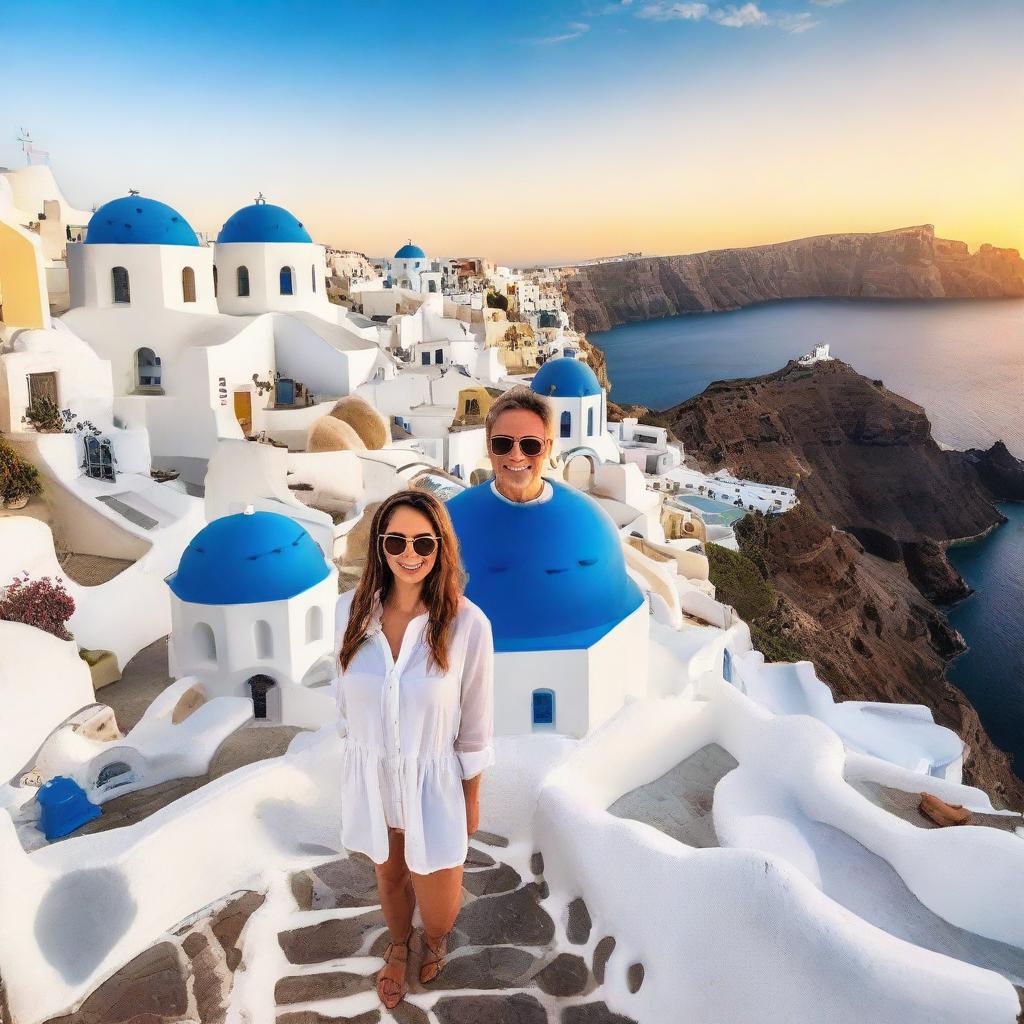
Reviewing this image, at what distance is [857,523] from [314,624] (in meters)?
57.0

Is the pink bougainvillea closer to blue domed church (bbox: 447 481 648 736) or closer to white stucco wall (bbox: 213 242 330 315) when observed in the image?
blue domed church (bbox: 447 481 648 736)

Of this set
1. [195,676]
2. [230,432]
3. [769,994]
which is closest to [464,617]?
[769,994]

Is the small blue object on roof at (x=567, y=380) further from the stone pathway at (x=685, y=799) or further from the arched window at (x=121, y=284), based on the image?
the stone pathway at (x=685, y=799)

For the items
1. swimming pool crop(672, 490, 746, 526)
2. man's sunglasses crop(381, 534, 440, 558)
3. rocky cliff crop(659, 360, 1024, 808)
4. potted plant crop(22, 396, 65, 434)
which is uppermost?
man's sunglasses crop(381, 534, 440, 558)

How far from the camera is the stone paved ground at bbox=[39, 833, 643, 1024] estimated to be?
3.49 meters

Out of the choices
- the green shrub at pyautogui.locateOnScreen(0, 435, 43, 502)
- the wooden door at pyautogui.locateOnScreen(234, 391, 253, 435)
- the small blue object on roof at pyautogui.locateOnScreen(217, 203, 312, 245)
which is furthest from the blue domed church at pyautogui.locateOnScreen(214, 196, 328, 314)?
the green shrub at pyautogui.locateOnScreen(0, 435, 43, 502)

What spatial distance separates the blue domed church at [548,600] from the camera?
25.8ft

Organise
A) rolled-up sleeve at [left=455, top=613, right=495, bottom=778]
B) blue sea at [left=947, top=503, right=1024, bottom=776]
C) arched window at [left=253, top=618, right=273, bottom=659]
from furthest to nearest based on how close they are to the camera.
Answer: blue sea at [left=947, top=503, right=1024, bottom=776]
arched window at [left=253, top=618, right=273, bottom=659]
rolled-up sleeve at [left=455, top=613, right=495, bottom=778]

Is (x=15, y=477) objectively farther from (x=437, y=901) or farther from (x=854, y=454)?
(x=854, y=454)

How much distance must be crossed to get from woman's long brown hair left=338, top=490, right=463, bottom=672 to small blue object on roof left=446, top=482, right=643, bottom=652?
14.8ft

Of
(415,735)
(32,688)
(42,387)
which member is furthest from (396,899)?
(42,387)

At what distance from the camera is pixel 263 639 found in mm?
11562

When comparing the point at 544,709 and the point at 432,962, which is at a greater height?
the point at 432,962

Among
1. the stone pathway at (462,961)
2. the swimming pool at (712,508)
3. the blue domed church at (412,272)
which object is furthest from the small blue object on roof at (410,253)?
the stone pathway at (462,961)
